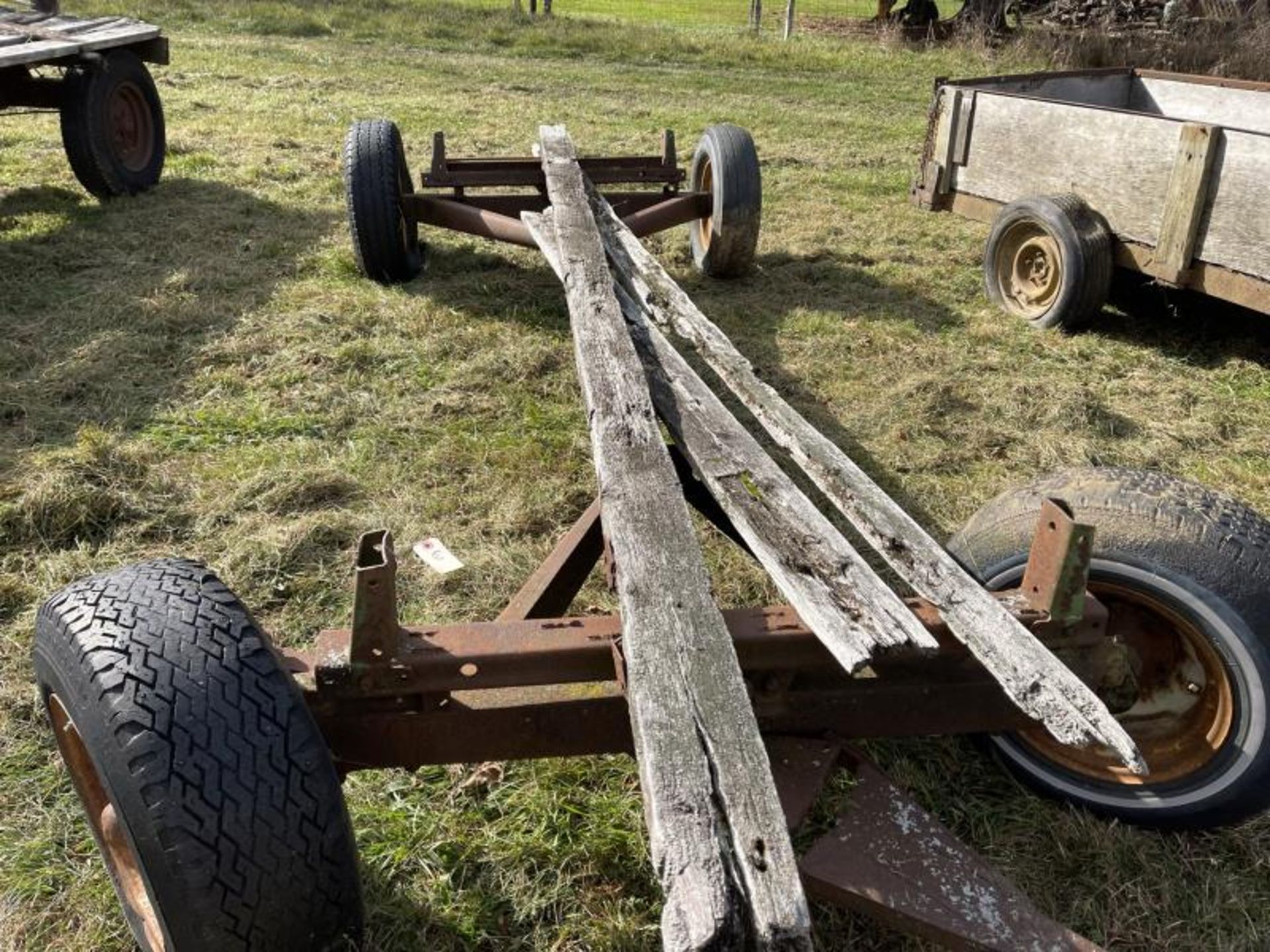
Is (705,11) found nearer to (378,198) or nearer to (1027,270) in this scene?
(1027,270)

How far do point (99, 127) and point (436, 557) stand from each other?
230 inches

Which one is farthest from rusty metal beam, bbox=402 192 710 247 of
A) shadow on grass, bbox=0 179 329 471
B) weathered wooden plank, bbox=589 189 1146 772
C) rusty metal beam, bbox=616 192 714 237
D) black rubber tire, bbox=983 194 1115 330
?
weathered wooden plank, bbox=589 189 1146 772

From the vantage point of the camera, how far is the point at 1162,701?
233 centimetres

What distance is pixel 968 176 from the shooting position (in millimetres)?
6043

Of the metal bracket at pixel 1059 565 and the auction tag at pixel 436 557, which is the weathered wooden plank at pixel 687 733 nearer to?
the metal bracket at pixel 1059 565

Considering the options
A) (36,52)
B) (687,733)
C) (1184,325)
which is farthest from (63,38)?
(687,733)

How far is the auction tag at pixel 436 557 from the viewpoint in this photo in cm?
326

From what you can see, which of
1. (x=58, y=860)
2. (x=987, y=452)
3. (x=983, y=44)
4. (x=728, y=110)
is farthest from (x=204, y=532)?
(x=983, y=44)

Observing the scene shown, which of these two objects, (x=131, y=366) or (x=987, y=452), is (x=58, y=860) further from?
(x=987, y=452)

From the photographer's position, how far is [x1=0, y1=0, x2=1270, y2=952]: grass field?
2.25 m

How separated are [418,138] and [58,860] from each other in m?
9.03

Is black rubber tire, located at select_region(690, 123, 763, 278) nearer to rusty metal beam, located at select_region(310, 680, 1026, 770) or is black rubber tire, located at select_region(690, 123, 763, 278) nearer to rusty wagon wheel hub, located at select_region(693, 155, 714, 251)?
rusty wagon wheel hub, located at select_region(693, 155, 714, 251)

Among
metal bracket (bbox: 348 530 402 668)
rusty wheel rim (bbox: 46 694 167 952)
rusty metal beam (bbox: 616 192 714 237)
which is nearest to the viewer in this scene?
metal bracket (bbox: 348 530 402 668)

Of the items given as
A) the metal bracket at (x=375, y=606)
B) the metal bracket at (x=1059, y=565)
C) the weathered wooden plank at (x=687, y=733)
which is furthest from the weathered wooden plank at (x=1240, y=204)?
the metal bracket at (x=375, y=606)
